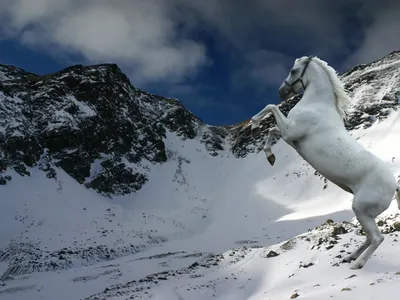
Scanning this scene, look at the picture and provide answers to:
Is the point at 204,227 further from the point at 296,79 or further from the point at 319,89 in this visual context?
the point at 319,89

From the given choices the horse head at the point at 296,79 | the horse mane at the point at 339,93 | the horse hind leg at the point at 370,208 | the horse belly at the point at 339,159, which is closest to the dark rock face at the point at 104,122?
the horse head at the point at 296,79

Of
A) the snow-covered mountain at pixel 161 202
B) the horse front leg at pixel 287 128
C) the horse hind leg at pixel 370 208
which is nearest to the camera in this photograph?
the horse hind leg at pixel 370 208

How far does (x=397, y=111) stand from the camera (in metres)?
49.2

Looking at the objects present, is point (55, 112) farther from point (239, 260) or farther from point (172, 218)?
point (239, 260)

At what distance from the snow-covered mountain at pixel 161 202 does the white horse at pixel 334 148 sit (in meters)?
1.13

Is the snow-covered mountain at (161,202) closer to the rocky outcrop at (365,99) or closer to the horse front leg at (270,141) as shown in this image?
the rocky outcrop at (365,99)

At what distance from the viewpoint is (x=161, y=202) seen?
44.0m

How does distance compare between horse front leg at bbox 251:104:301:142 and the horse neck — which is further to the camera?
the horse neck

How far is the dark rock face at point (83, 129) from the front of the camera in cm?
4009

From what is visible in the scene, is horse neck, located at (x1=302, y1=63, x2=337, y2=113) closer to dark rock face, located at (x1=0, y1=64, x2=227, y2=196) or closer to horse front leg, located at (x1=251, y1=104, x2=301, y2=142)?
horse front leg, located at (x1=251, y1=104, x2=301, y2=142)

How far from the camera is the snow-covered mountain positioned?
1480 centimetres

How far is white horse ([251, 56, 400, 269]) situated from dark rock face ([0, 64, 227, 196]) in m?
31.9

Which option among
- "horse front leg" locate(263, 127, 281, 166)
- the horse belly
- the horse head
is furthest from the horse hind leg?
the horse head

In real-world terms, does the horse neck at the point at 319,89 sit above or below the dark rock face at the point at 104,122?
below
